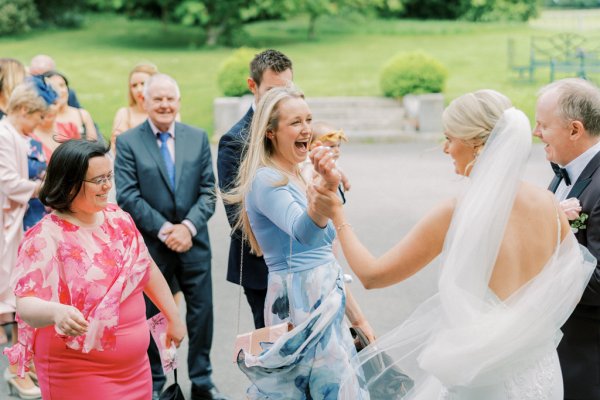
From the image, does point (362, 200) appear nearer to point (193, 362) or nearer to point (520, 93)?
point (193, 362)

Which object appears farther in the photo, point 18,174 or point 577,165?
point 18,174

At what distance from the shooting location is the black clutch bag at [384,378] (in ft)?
12.4

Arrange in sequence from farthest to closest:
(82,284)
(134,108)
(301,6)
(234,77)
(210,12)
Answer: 1. (210,12)
2. (301,6)
3. (234,77)
4. (134,108)
5. (82,284)

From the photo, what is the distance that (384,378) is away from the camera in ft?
12.5

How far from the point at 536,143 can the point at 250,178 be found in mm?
13503

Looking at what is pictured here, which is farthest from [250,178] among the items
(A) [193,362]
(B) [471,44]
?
(B) [471,44]

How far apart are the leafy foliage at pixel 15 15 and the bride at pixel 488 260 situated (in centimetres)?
3194

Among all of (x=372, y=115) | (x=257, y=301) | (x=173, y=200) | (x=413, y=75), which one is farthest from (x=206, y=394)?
(x=413, y=75)

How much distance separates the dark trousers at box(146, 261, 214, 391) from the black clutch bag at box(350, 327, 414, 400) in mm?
2399

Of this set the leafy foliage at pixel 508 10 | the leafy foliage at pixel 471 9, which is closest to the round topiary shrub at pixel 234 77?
the leafy foliage at pixel 471 9

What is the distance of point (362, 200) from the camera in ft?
40.1

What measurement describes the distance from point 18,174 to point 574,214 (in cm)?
420

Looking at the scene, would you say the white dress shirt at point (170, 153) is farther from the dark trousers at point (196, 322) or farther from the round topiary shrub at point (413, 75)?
the round topiary shrub at point (413, 75)

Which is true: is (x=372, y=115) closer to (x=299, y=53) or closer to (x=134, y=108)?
(x=299, y=53)
